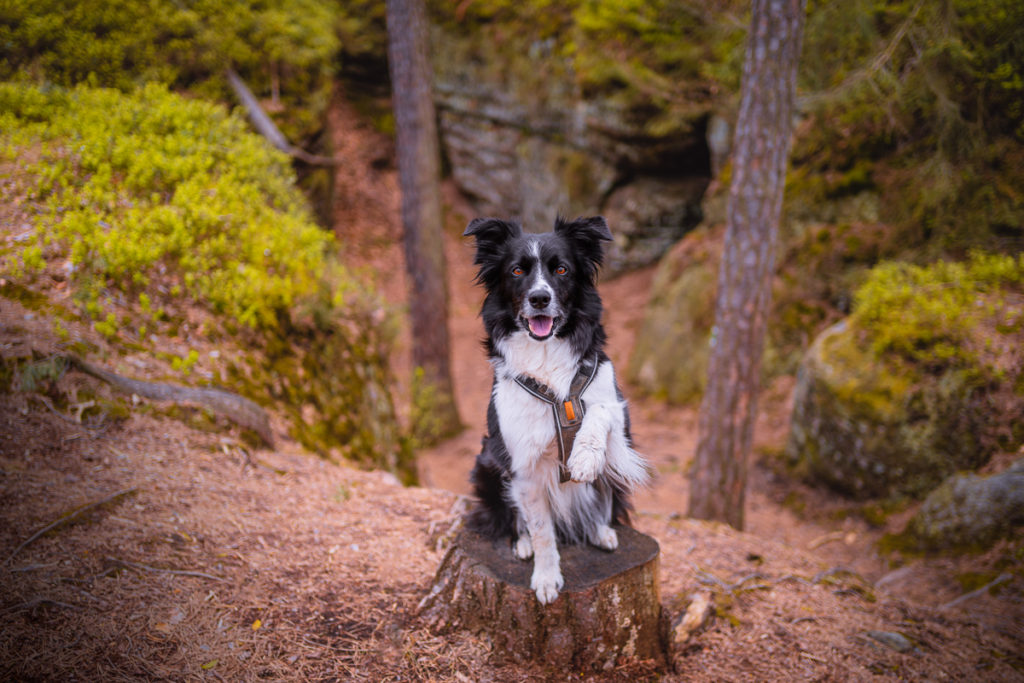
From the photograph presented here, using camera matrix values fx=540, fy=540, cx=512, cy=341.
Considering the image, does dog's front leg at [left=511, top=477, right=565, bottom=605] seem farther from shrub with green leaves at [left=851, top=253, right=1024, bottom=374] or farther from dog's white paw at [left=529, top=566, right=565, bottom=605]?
shrub with green leaves at [left=851, top=253, right=1024, bottom=374]

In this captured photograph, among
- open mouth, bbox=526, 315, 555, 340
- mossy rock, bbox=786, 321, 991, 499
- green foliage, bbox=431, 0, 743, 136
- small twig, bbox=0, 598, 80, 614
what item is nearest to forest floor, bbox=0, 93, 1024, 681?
small twig, bbox=0, 598, 80, 614

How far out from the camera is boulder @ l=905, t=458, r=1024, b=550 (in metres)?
4.39

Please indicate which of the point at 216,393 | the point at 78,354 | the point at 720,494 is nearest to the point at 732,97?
the point at 720,494

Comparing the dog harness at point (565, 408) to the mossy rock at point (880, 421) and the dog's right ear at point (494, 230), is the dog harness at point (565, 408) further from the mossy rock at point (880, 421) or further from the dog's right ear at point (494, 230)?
the mossy rock at point (880, 421)

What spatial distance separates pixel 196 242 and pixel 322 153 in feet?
25.8

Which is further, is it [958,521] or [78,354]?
[958,521]

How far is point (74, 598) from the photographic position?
8.54ft

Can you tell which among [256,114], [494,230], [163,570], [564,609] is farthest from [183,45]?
[564,609]

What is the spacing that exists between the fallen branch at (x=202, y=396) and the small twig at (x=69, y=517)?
954 millimetres

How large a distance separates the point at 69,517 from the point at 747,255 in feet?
17.3

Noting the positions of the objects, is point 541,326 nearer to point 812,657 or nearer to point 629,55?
point 812,657

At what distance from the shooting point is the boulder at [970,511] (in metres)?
4.39

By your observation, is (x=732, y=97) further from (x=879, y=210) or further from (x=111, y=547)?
(x=111, y=547)

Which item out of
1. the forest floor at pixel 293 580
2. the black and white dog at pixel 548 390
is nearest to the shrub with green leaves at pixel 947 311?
the forest floor at pixel 293 580
